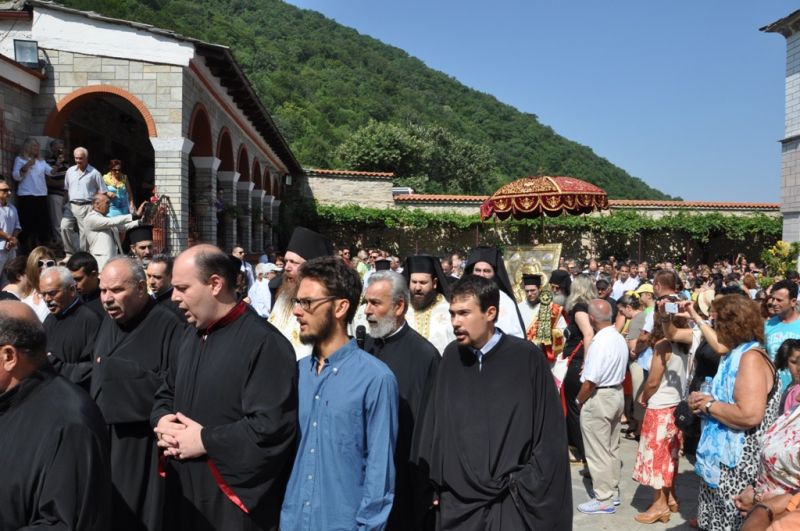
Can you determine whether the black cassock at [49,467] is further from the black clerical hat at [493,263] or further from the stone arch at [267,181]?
the stone arch at [267,181]

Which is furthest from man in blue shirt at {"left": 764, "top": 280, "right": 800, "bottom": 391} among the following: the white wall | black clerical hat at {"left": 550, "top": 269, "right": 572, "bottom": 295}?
the white wall

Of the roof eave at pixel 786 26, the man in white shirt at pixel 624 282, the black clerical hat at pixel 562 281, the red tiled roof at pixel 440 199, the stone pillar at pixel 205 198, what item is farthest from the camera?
the red tiled roof at pixel 440 199

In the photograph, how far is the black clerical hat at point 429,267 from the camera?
5.40 m

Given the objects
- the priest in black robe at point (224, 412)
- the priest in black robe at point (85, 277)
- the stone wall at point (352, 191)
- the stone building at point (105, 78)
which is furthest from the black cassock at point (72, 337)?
the stone wall at point (352, 191)

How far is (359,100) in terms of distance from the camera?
236 ft

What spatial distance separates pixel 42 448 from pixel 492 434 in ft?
6.34

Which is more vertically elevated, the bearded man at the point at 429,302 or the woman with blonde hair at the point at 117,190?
the woman with blonde hair at the point at 117,190

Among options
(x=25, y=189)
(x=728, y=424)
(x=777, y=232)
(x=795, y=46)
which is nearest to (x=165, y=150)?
(x=25, y=189)

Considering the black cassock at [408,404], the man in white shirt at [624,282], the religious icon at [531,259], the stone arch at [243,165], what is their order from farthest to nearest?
the stone arch at [243,165], the man in white shirt at [624,282], the religious icon at [531,259], the black cassock at [408,404]

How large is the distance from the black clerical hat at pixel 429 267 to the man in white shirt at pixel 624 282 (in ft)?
37.1

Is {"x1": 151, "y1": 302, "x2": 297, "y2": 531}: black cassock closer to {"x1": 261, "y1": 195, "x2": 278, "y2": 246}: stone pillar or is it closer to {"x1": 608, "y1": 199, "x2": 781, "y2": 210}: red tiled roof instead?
{"x1": 261, "y1": 195, "x2": 278, "y2": 246}: stone pillar

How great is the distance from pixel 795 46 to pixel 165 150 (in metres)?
21.7

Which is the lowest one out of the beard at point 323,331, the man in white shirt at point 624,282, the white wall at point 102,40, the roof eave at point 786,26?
the man in white shirt at point 624,282

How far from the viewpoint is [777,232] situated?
31516 millimetres
